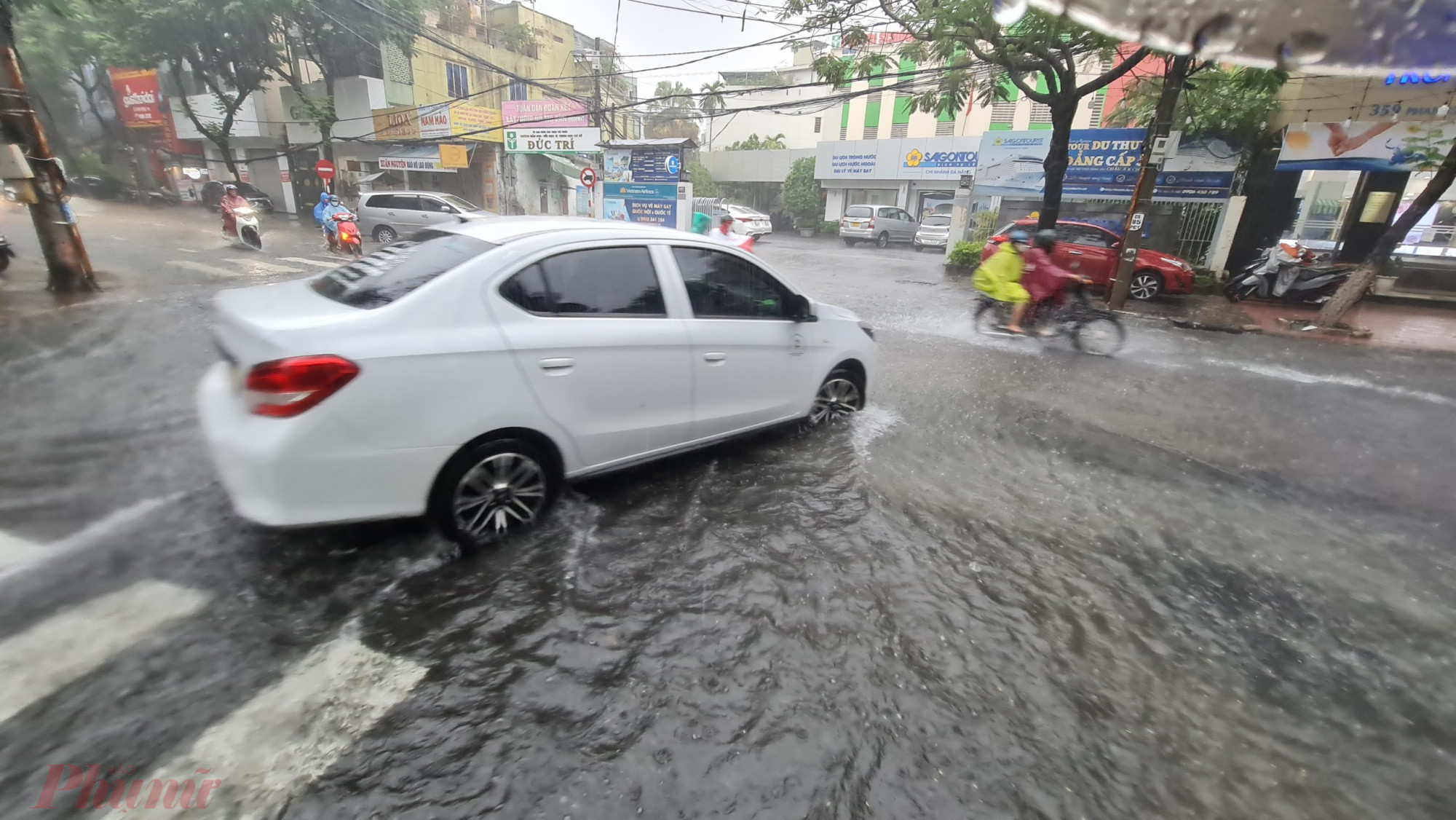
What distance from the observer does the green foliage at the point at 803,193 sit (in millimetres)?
33312

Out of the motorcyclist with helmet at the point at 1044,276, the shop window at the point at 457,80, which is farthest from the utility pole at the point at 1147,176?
the shop window at the point at 457,80

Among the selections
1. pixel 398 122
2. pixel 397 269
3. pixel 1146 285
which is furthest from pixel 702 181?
pixel 397 269

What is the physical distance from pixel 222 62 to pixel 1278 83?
Answer: 1292 inches

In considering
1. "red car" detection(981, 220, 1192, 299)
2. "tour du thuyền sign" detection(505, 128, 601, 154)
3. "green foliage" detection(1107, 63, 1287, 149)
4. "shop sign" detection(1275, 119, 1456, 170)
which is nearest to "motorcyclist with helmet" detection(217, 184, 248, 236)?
"tour du thuyền sign" detection(505, 128, 601, 154)

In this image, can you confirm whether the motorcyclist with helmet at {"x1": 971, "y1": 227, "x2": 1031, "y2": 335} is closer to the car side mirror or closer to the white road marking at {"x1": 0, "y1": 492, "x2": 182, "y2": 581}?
the car side mirror

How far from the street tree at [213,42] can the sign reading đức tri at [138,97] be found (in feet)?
23.1

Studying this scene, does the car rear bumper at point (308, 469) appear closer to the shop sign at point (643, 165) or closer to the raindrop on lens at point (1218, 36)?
the raindrop on lens at point (1218, 36)

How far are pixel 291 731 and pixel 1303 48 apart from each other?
10.7 ft

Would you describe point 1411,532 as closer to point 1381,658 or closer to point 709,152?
point 1381,658

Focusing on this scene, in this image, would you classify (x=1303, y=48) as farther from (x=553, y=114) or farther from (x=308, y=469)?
(x=553, y=114)

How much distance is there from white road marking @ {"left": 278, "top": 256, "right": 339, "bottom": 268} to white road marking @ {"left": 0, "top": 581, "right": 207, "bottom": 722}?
1166 centimetres

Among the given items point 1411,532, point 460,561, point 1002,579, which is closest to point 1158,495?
point 1411,532

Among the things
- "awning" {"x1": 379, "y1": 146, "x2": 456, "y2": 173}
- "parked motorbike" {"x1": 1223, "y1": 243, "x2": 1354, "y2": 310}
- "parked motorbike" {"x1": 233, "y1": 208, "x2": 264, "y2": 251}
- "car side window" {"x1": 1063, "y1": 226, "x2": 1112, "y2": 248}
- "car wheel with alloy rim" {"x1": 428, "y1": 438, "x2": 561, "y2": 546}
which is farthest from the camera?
"awning" {"x1": 379, "y1": 146, "x2": 456, "y2": 173}

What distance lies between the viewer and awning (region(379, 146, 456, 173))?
25828 mm
